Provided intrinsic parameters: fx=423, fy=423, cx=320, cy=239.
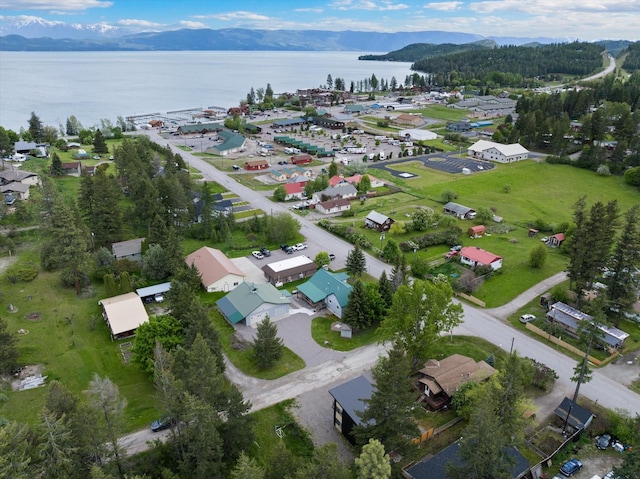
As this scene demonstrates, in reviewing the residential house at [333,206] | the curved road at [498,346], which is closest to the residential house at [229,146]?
the residential house at [333,206]

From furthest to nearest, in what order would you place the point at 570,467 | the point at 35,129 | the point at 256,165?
the point at 35,129, the point at 256,165, the point at 570,467

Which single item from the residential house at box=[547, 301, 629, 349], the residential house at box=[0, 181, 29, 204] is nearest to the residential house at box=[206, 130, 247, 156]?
the residential house at box=[0, 181, 29, 204]

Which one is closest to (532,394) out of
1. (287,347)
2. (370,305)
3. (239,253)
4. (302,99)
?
(370,305)

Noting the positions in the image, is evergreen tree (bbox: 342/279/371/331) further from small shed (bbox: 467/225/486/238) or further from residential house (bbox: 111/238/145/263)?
residential house (bbox: 111/238/145/263)

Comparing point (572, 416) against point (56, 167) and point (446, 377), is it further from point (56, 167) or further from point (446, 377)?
point (56, 167)

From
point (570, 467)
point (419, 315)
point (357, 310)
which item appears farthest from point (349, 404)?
point (570, 467)
